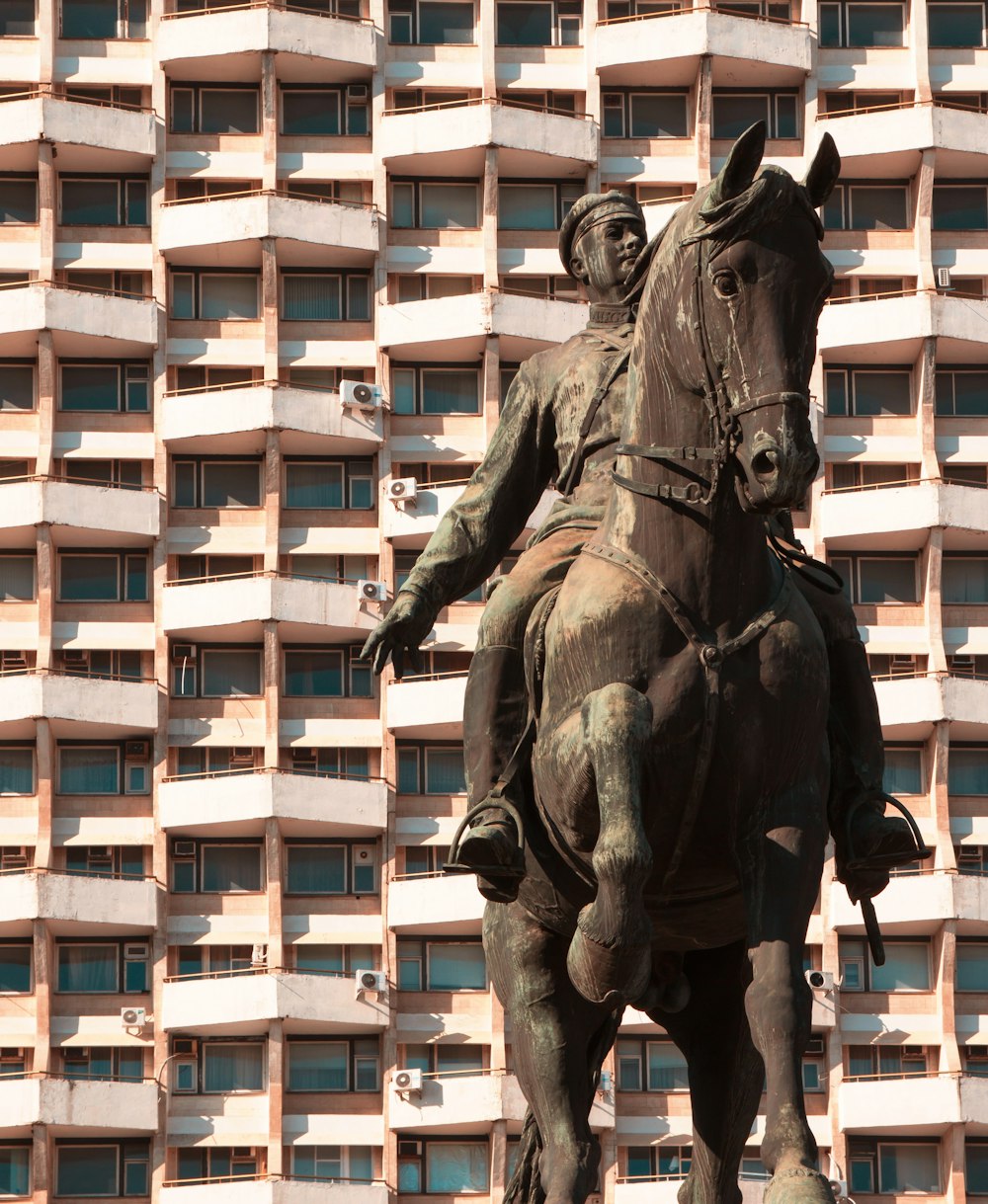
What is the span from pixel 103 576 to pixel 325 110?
1226cm

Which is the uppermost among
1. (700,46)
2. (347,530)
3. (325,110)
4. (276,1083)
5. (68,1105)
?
(700,46)

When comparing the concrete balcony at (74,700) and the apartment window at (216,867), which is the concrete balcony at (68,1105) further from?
the concrete balcony at (74,700)

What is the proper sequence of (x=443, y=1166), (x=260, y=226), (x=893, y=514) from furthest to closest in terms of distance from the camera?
(x=260, y=226), (x=893, y=514), (x=443, y=1166)

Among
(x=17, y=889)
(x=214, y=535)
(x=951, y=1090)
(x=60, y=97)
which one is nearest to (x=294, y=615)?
(x=214, y=535)

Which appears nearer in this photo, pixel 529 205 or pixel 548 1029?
→ pixel 548 1029

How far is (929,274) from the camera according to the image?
72.2 metres

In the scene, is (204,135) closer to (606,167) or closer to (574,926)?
(606,167)

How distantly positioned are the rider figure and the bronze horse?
0.36 meters

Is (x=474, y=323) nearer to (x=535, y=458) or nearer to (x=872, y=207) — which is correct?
(x=872, y=207)

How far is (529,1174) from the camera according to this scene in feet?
47.3

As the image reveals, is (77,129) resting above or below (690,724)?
above

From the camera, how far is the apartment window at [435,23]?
73500mm

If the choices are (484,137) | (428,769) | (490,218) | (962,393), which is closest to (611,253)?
(428,769)

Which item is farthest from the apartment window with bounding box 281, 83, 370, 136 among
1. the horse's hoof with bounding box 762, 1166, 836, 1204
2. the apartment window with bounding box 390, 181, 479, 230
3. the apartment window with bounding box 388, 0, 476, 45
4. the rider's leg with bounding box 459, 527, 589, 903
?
the horse's hoof with bounding box 762, 1166, 836, 1204
